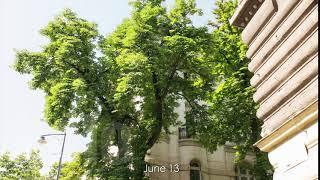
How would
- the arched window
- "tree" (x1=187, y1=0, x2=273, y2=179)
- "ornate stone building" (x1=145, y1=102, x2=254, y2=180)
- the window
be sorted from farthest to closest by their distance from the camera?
the window, the arched window, "ornate stone building" (x1=145, y1=102, x2=254, y2=180), "tree" (x1=187, y1=0, x2=273, y2=179)

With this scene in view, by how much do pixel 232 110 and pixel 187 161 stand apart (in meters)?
6.27

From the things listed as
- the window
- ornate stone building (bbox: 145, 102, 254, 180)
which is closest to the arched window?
ornate stone building (bbox: 145, 102, 254, 180)

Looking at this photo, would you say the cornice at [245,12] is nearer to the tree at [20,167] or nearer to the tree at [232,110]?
the tree at [232,110]

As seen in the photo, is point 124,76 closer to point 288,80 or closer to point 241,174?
point 241,174

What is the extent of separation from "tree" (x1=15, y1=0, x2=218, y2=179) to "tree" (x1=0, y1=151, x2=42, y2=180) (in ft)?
45.7

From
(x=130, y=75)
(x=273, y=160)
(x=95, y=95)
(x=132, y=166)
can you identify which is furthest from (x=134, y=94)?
(x=273, y=160)

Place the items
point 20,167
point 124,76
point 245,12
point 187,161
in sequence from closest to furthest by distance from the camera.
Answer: point 245,12 < point 124,76 < point 187,161 < point 20,167

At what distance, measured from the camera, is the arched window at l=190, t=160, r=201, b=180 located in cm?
2595

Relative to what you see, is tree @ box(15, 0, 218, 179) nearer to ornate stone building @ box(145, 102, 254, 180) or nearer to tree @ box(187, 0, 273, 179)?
tree @ box(187, 0, 273, 179)

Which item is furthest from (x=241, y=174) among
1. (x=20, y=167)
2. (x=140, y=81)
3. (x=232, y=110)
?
(x=20, y=167)

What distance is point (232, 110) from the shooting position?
20906mm

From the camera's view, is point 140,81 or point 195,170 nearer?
point 140,81

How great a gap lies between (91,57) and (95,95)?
266cm

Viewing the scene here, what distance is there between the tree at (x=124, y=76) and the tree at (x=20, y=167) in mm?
13925
